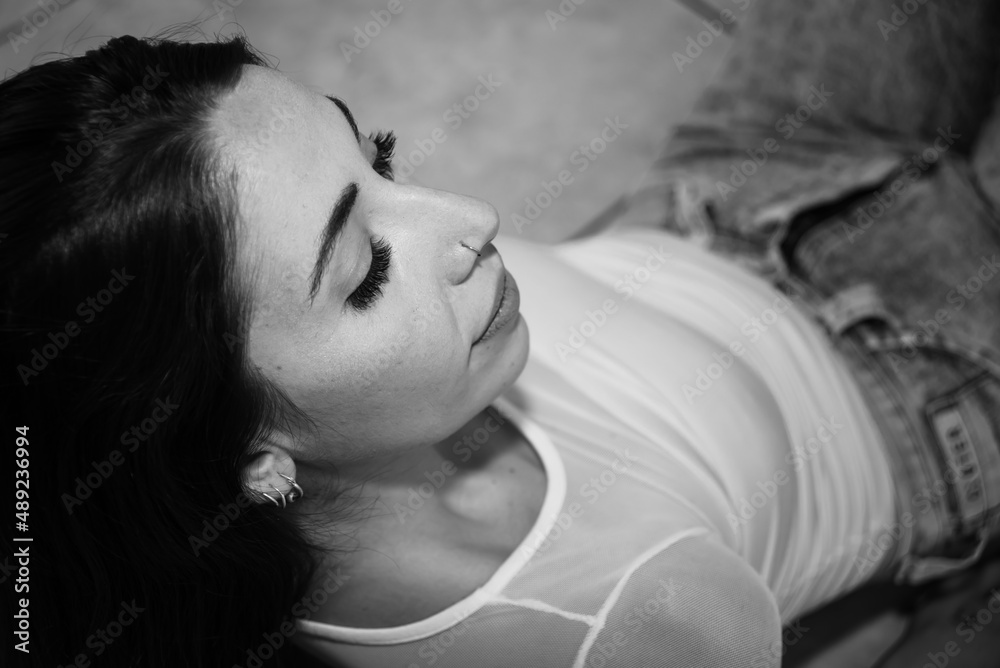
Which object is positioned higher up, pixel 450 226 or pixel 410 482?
pixel 450 226

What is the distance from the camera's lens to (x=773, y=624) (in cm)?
83

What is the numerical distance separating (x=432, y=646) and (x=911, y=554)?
705 mm

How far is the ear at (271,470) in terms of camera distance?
2.54 ft
